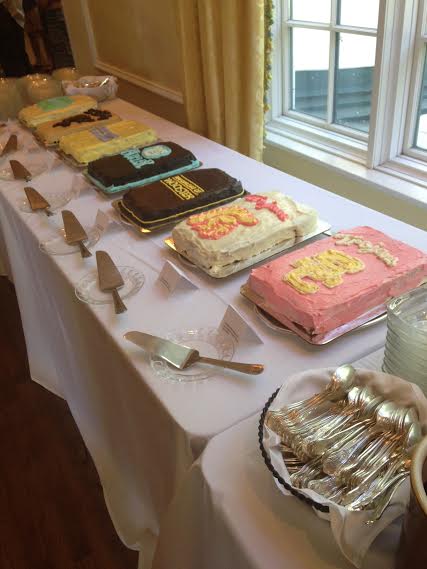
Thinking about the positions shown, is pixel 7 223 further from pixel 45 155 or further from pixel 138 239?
pixel 138 239

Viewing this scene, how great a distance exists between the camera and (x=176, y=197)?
1.07 m

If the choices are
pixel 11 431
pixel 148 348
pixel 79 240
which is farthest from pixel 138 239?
pixel 11 431

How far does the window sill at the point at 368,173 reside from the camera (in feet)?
4.56

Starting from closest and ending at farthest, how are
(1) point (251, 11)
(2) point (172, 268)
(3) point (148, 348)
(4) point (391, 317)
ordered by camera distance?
(4) point (391, 317)
(3) point (148, 348)
(2) point (172, 268)
(1) point (251, 11)

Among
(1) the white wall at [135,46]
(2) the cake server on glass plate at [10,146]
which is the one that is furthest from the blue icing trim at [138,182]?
(1) the white wall at [135,46]

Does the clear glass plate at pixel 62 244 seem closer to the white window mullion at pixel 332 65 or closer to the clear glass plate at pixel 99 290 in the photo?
the clear glass plate at pixel 99 290

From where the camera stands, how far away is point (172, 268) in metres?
0.85

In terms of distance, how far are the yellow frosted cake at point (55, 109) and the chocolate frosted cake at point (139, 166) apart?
0.53 m

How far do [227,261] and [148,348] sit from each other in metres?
0.23

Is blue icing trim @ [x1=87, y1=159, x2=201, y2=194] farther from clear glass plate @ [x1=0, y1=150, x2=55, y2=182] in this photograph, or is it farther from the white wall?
the white wall

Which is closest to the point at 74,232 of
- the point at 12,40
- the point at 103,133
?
the point at 103,133

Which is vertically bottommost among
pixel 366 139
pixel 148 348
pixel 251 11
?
pixel 366 139

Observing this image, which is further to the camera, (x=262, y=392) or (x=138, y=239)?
(x=138, y=239)

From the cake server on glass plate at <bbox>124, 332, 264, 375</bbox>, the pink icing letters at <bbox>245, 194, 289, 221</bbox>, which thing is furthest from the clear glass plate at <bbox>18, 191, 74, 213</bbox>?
the cake server on glass plate at <bbox>124, 332, 264, 375</bbox>
